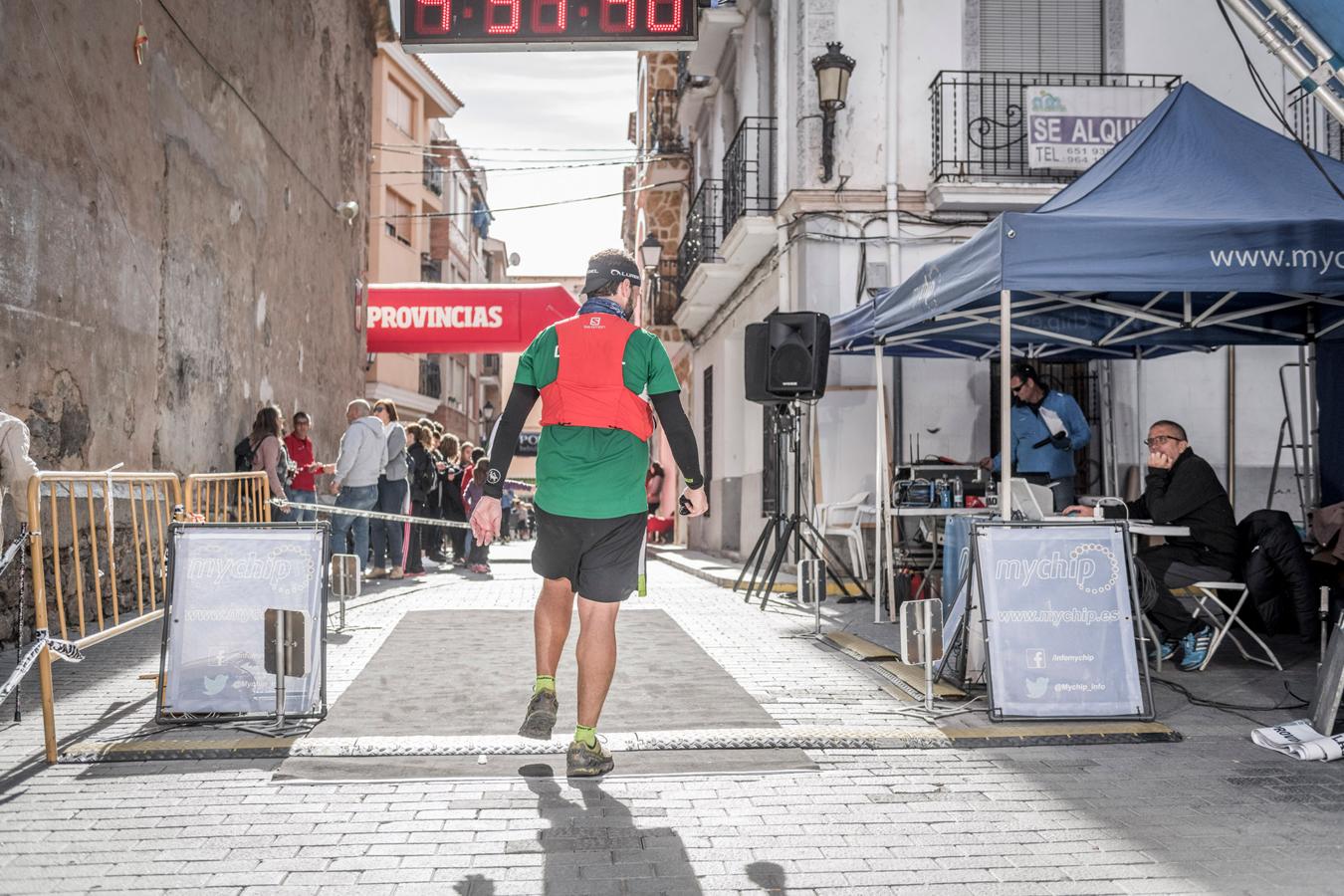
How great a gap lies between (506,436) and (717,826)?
1.69 meters

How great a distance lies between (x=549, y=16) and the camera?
1027cm

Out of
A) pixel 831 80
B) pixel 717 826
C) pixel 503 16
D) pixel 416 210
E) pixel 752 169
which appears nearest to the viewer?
pixel 717 826

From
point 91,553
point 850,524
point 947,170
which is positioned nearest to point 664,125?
point 947,170

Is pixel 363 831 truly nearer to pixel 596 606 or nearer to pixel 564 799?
pixel 564 799

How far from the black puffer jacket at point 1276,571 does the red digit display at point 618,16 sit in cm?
613

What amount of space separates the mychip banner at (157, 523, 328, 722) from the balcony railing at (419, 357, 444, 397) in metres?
37.0

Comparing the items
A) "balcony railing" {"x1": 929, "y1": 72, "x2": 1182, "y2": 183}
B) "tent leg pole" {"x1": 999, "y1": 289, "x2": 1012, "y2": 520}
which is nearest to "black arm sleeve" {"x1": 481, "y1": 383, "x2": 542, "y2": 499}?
"tent leg pole" {"x1": 999, "y1": 289, "x2": 1012, "y2": 520}

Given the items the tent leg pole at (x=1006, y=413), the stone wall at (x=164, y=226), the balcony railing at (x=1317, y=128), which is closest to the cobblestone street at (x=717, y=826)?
the tent leg pole at (x=1006, y=413)

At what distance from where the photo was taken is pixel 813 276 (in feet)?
46.3

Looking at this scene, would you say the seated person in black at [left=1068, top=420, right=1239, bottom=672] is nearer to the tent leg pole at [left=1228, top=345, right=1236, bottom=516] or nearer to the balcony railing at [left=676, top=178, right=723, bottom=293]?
the tent leg pole at [left=1228, top=345, right=1236, bottom=516]

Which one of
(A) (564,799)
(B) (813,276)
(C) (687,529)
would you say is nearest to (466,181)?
(C) (687,529)

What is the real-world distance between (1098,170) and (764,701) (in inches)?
159

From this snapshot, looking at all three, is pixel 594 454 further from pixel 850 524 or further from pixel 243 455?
pixel 243 455

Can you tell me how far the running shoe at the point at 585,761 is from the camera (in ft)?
14.9
